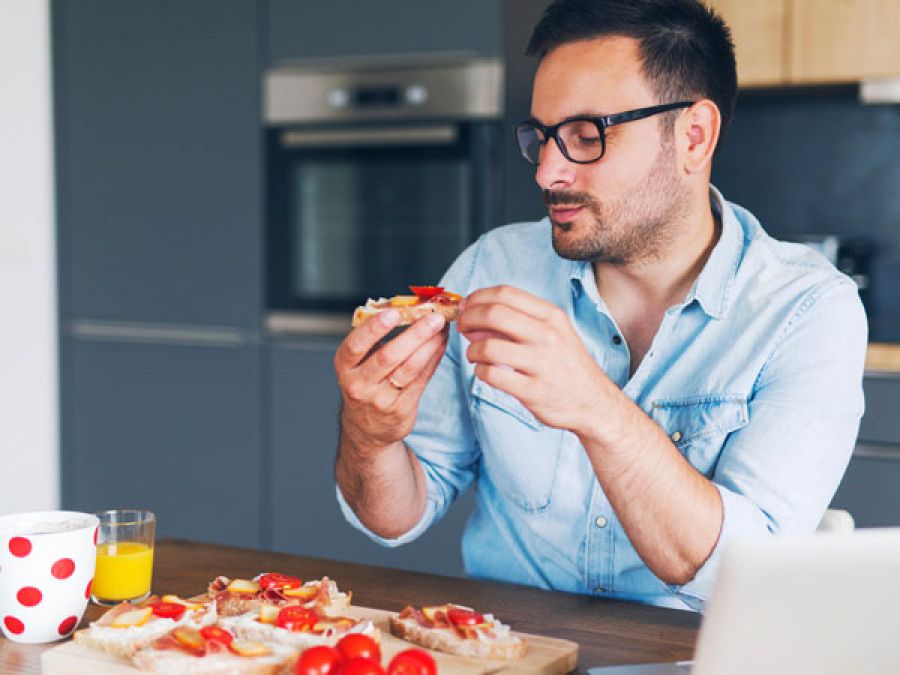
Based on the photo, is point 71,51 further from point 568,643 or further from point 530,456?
point 568,643

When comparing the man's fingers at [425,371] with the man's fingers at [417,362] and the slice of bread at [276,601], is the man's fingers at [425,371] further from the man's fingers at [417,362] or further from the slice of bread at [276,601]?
the slice of bread at [276,601]

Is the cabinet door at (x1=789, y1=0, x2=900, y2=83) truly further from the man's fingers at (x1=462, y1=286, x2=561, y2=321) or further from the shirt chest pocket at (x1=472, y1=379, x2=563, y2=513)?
the man's fingers at (x1=462, y1=286, x2=561, y2=321)

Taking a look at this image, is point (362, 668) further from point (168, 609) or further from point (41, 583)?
point (41, 583)

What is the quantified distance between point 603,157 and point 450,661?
0.73 metres

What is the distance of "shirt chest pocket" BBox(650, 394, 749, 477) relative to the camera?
56.0 inches

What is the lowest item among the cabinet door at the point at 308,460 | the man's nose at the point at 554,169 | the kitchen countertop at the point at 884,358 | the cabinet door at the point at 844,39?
the cabinet door at the point at 308,460

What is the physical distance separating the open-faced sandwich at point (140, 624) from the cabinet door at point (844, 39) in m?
2.20

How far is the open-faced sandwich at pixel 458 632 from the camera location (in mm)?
1031

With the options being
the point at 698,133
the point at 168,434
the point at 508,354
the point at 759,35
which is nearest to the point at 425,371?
the point at 508,354

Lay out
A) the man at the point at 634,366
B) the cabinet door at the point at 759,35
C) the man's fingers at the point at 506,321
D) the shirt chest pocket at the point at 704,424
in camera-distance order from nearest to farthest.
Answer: the man's fingers at the point at 506,321 < the man at the point at 634,366 < the shirt chest pocket at the point at 704,424 < the cabinet door at the point at 759,35

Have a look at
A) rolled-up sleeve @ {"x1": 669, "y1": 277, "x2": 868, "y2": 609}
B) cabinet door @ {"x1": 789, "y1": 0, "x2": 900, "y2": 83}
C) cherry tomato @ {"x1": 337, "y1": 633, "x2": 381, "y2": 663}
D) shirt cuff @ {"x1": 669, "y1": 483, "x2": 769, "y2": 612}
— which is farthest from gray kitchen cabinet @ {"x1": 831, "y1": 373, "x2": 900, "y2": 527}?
cherry tomato @ {"x1": 337, "y1": 633, "x2": 381, "y2": 663}

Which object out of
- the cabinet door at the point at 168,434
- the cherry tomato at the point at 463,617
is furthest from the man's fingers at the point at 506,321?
the cabinet door at the point at 168,434

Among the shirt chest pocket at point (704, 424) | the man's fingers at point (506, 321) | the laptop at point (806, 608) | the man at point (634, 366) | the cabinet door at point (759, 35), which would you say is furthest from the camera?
the cabinet door at point (759, 35)

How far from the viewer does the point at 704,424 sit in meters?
1.44
